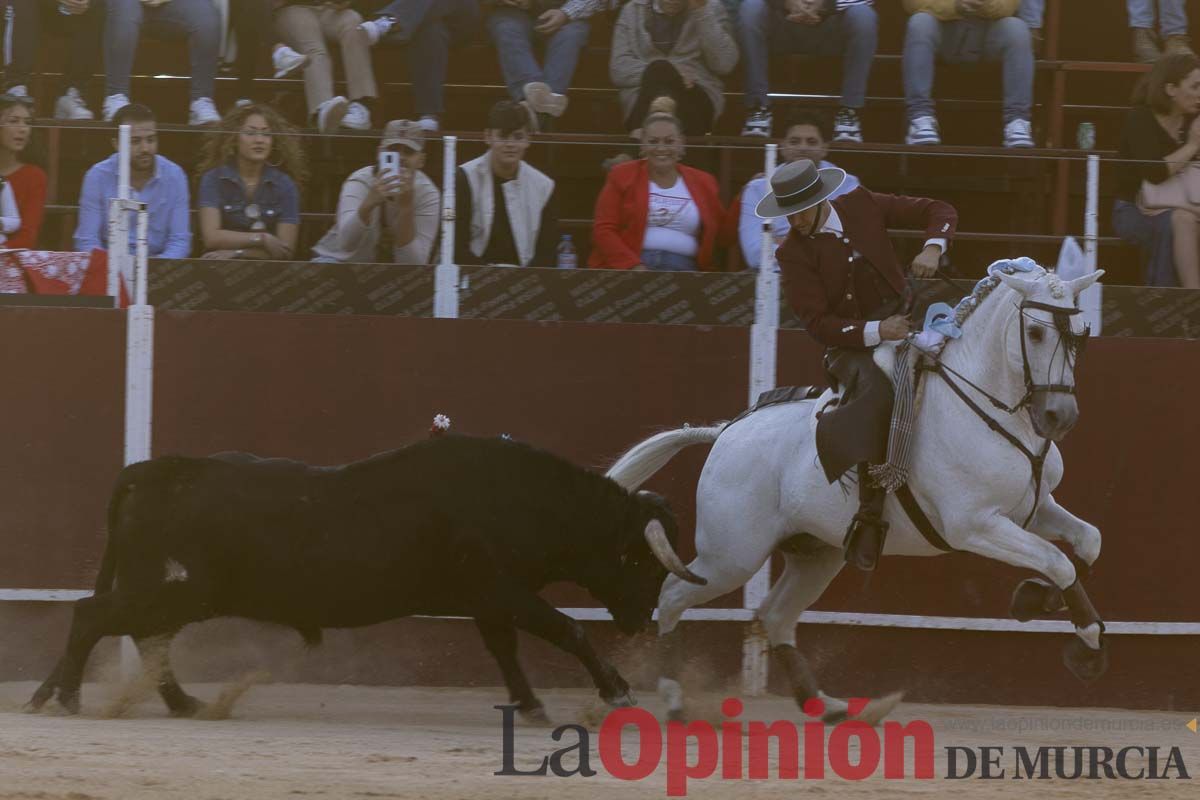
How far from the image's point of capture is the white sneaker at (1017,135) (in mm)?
10203

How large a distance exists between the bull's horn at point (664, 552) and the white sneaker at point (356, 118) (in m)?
3.67

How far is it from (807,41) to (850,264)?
3.03 meters

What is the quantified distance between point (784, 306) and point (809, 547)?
146 centimetres

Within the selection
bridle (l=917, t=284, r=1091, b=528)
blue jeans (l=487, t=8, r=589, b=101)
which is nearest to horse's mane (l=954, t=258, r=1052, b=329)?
bridle (l=917, t=284, r=1091, b=528)

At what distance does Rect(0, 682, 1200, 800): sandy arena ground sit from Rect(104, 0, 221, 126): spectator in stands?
11.6 feet

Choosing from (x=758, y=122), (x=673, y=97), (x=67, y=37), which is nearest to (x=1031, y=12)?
(x=758, y=122)

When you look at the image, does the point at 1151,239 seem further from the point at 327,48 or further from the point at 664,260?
the point at 327,48

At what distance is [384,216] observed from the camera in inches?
353

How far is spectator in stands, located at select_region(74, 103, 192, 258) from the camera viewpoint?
9023mm

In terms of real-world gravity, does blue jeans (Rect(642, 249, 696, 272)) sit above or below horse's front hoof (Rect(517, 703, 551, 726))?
above

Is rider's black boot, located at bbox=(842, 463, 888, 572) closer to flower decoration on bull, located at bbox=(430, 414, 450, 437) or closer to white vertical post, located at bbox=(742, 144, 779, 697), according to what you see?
white vertical post, located at bbox=(742, 144, 779, 697)

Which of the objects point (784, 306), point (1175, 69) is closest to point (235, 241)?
point (784, 306)

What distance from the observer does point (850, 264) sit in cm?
773

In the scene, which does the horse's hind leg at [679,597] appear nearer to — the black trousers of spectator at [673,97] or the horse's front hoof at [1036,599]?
the horse's front hoof at [1036,599]
